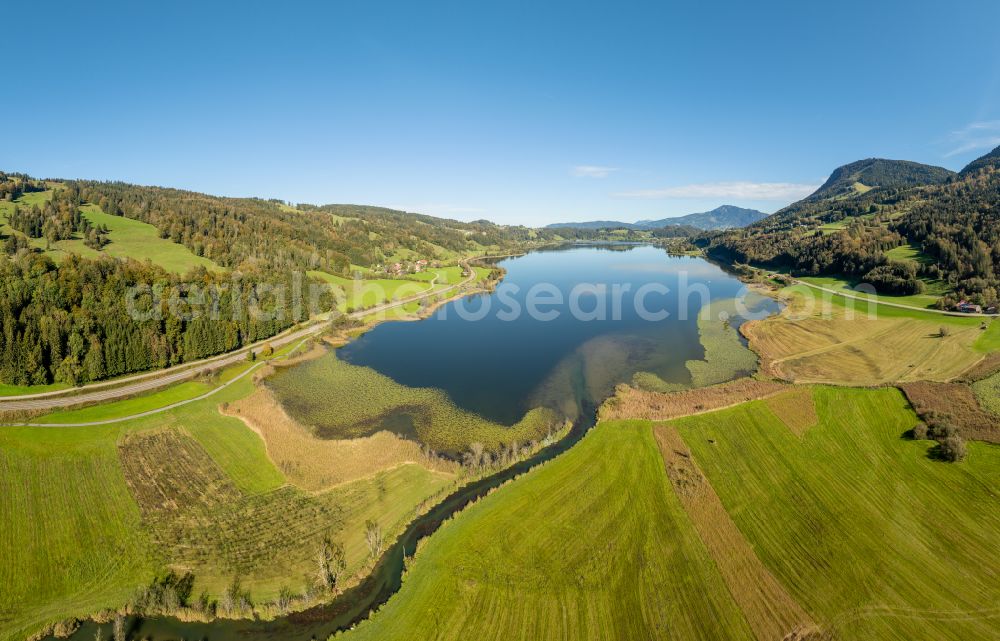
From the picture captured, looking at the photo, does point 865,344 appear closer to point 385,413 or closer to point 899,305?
point 899,305

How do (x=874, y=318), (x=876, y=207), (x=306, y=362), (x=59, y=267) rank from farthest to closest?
(x=876, y=207) < (x=874, y=318) < (x=306, y=362) < (x=59, y=267)

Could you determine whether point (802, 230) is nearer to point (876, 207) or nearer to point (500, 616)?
point (876, 207)

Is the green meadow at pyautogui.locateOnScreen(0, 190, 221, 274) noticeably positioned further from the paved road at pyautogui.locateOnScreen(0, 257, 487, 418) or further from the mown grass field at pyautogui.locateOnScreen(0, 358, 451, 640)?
the mown grass field at pyautogui.locateOnScreen(0, 358, 451, 640)

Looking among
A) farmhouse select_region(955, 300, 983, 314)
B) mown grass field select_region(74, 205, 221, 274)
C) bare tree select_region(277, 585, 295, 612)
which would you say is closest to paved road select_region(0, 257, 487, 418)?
mown grass field select_region(74, 205, 221, 274)

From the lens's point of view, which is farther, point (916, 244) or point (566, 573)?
point (916, 244)

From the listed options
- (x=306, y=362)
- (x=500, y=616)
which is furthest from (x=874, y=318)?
(x=306, y=362)

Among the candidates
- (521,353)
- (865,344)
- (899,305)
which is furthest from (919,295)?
(521,353)
